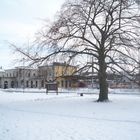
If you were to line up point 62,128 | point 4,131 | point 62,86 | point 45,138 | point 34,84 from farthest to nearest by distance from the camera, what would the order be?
point 34,84, point 62,86, point 62,128, point 4,131, point 45,138

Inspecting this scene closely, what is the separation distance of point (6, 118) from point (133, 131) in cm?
642

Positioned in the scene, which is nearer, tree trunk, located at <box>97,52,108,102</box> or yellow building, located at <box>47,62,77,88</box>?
tree trunk, located at <box>97,52,108,102</box>

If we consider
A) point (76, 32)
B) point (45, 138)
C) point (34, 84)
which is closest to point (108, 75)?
point (76, 32)

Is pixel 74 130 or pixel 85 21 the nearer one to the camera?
pixel 74 130

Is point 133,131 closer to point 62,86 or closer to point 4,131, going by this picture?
point 4,131

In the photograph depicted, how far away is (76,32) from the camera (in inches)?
1092

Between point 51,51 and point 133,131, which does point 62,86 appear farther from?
point 133,131

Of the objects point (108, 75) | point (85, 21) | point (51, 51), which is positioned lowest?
point (108, 75)

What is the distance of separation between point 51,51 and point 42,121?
43.0 ft

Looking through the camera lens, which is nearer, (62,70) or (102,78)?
(102,78)

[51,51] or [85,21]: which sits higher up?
[85,21]

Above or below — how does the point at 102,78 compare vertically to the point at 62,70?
below

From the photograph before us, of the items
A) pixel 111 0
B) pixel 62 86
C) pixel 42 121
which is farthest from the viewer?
pixel 62 86

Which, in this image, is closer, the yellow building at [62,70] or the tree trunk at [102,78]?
the tree trunk at [102,78]
